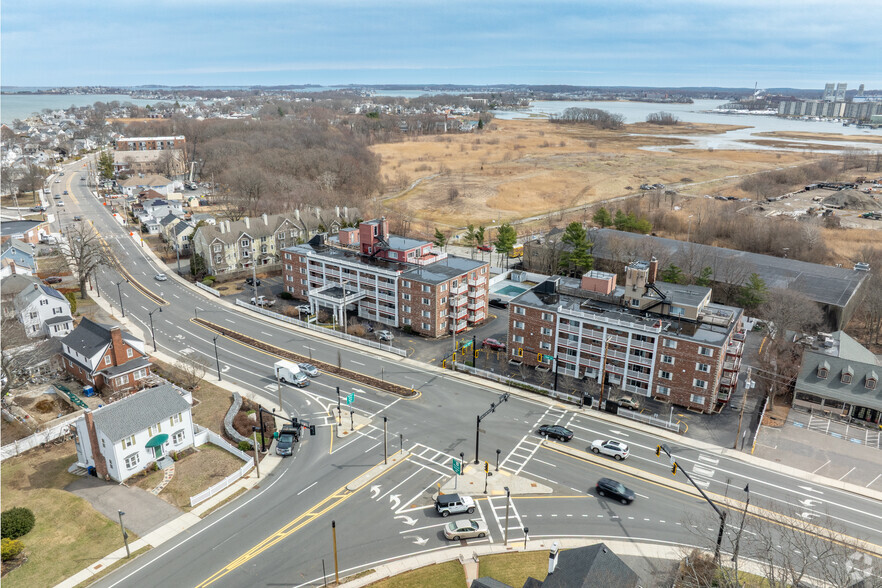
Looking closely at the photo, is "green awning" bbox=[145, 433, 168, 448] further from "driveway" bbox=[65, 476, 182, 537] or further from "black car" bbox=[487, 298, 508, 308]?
"black car" bbox=[487, 298, 508, 308]

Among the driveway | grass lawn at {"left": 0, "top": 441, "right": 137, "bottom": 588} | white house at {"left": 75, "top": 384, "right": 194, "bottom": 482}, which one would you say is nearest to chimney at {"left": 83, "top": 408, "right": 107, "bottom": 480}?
white house at {"left": 75, "top": 384, "right": 194, "bottom": 482}

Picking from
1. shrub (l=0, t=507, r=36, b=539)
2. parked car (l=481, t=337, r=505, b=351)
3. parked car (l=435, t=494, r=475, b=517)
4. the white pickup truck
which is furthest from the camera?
the white pickup truck

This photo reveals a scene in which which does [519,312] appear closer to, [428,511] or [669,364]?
[669,364]

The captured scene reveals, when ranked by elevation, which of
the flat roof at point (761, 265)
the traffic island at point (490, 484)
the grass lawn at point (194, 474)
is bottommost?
the grass lawn at point (194, 474)

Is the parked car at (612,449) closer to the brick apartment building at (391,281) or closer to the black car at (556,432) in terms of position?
the black car at (556,432)

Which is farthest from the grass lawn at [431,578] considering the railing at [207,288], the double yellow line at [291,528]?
the railing at [207,288]

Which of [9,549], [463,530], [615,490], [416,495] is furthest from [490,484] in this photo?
[9,549]
